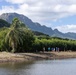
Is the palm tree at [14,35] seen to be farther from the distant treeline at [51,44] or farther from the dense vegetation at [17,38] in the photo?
the distant treeline at [51,44]

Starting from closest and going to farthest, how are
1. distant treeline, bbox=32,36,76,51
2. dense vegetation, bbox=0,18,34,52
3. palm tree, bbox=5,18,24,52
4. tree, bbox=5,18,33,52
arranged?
palm tree, bbox=5,18,24,52, tree, bbox=5,18,33,52, dense vegetation, bbox=0,18,34,52, distant treeline, bbox=32,36,76,51

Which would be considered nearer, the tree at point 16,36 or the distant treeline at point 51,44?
the tree at point 16,36

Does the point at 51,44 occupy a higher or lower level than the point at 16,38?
lower

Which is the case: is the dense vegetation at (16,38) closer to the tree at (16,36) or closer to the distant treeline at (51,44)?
the tree at (16,36)

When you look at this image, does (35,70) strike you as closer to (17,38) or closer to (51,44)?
(17,38)

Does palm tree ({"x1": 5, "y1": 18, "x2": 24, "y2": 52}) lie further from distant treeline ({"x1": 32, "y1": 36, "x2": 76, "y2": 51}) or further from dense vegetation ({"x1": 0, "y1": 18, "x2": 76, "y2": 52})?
distant treeline ({"x1": 32, "y1": 36, "x2": 76, "y2": 51})

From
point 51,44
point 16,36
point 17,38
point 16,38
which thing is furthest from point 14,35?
point 51,44

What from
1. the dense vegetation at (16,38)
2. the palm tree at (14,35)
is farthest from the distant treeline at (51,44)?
the palm tree at (14,35)

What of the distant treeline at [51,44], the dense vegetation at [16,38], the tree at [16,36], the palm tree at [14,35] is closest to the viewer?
the palm tree at [14,35]

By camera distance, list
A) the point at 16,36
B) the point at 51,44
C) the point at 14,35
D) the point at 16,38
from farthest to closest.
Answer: the point at 51,44 → the point at 16,36 → the point at 16,38 → the point at 14,35

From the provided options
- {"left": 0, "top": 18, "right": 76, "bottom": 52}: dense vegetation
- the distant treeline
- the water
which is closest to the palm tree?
{"left": 0, "top": 18, "right": 76, "bottom": 52}: dense vegetation

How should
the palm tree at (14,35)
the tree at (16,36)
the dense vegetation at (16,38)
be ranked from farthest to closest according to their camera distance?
the dense vegetation at (16,38)
the tree at (16,36)
the palm tree at (14,35)

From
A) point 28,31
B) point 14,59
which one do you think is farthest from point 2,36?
point 14,59

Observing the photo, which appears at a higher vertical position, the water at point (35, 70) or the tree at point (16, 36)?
the tree at point (16, 36)
